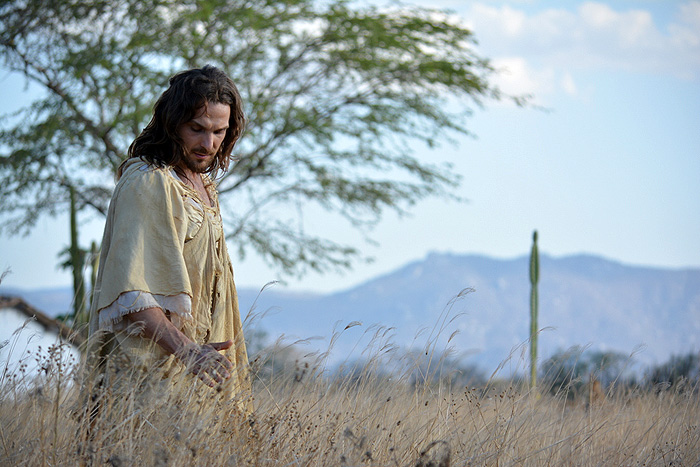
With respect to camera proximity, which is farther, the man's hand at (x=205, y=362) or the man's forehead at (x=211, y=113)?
the man's forehead at (x=211, y=113)

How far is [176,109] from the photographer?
2326 mm

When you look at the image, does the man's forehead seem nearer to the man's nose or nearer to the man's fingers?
the man's nose

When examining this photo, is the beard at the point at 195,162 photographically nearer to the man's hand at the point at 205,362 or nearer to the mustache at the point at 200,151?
the mustache at the point at 200,151

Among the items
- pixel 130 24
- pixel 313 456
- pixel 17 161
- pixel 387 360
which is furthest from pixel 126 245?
pixel 17 161

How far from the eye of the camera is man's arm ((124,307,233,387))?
212 cm

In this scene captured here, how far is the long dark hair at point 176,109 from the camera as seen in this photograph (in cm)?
233

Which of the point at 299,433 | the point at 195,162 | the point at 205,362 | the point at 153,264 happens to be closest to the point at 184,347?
the point at 205,362

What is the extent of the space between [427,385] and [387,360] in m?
0.20

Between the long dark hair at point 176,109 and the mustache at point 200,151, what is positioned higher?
the long dark hair at point 176,109

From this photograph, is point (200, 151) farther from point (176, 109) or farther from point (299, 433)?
point (299, 433)

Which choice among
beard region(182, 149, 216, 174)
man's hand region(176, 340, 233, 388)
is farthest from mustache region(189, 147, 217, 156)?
man's hand region(176, 340, 233, 388)

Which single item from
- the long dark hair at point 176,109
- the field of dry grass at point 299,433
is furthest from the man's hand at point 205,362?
the long dark hair at point 176,109

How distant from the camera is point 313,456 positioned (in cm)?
265

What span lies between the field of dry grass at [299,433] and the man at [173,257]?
0.47 ft
